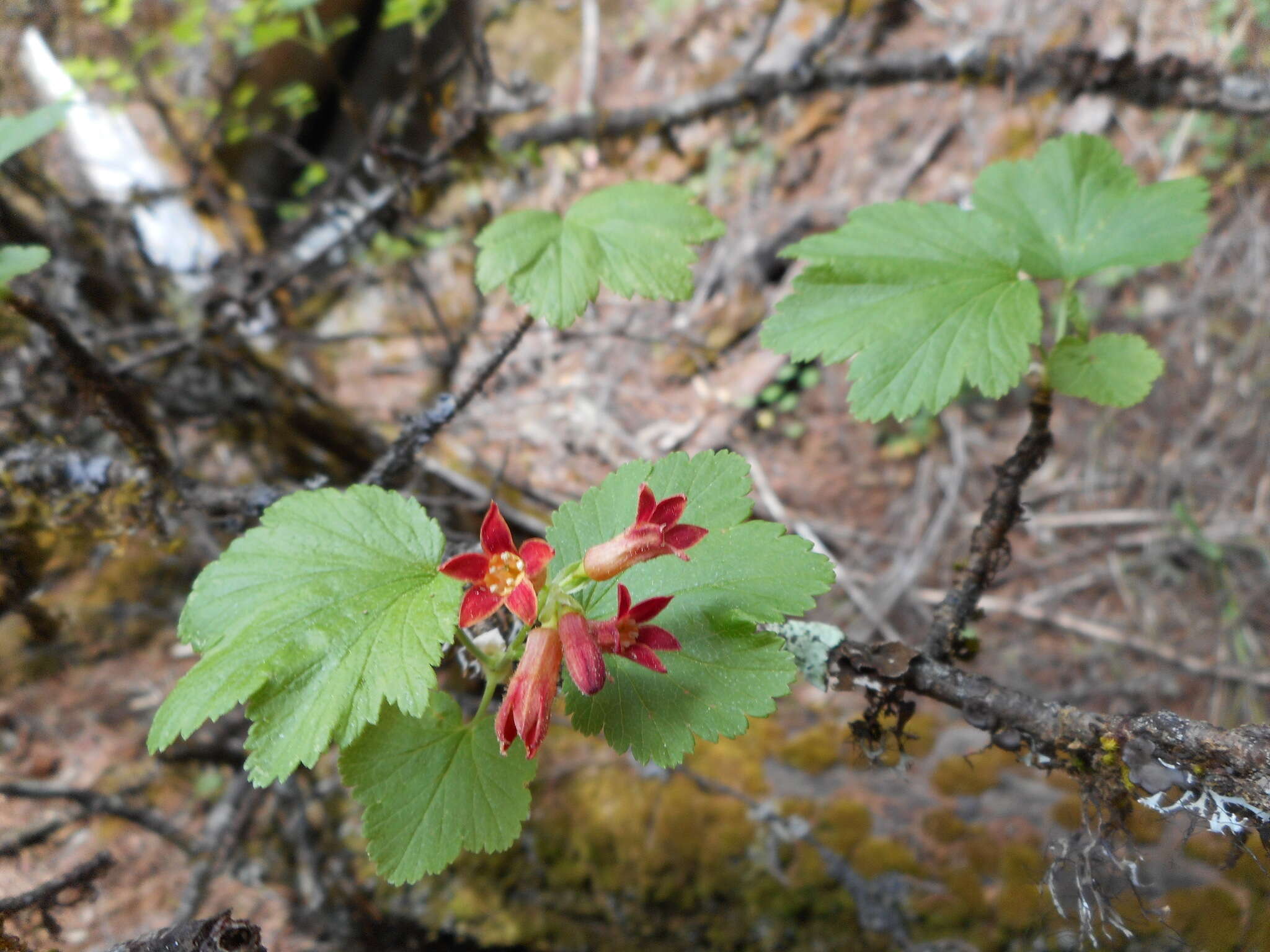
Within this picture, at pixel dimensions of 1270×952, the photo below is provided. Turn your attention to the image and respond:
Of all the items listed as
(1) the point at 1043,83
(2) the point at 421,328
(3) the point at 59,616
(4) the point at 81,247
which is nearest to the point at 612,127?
(2) the point at 421,328

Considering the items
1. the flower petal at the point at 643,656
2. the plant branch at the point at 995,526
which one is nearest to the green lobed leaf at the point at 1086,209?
the plant branch at the point at 995,526

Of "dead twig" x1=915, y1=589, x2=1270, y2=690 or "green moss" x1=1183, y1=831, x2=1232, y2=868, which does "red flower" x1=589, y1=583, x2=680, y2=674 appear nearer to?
"green moss" x1=1183, y1=831, x2=1232, y2=868

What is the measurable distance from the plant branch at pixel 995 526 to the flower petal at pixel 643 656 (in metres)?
0.75

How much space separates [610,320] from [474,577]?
3211mm

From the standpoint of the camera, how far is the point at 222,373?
9.46 feet

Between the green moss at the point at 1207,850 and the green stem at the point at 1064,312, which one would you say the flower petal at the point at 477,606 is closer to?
the green stem at the point at 1064,312

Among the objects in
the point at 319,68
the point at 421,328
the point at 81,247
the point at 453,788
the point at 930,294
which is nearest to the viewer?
the point at 453,788

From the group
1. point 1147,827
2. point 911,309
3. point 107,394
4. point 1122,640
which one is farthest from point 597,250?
point 1122,640

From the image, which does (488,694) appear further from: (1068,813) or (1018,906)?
(1068,813)

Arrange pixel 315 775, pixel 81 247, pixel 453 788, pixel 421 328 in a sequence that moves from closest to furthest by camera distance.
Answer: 1. pixel 453 788
2. pixel 315 775
3. pixel 81 247
4. pixel 421 328

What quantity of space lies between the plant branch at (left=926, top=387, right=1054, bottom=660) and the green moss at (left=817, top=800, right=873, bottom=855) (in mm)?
774

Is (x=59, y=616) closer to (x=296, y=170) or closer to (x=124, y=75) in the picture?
(x=124, y=75)

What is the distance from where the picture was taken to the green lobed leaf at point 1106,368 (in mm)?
1499

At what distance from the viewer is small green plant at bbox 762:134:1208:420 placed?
1.47 metres
